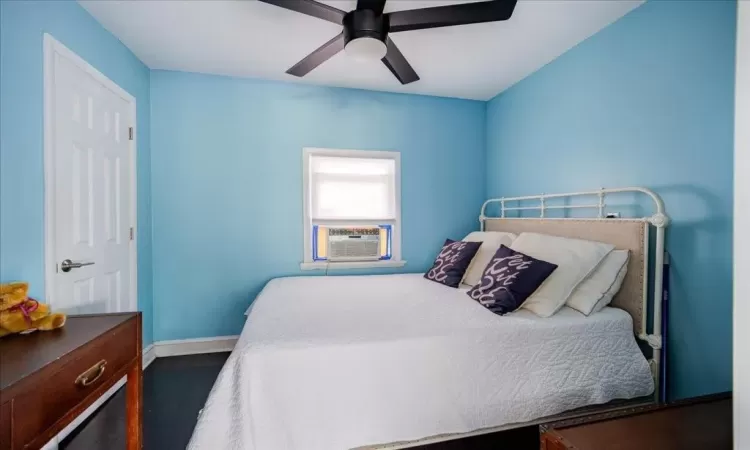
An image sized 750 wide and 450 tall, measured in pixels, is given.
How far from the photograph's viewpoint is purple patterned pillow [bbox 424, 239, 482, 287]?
2.45 meters

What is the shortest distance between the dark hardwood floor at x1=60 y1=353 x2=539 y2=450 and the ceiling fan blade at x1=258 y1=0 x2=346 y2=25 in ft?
7.38

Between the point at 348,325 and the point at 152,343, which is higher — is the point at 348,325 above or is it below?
above

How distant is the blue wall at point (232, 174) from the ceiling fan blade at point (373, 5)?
145 centimetres

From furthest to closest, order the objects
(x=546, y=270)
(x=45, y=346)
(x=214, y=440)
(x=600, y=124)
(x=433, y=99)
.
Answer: (x=433, y=99) < (x=600, y=124) < (x=546, y=270) < (x=214, y=440) < (x=45, y=346)

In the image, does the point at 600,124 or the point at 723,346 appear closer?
the point at 723,346

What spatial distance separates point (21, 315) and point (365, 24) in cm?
187

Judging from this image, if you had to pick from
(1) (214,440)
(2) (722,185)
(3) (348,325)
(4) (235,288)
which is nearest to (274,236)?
(4) (235,288)

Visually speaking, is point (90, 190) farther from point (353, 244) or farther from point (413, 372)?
point (413, 372)

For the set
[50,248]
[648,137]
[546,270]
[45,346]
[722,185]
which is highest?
[648,137]

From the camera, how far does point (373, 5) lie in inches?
61.6

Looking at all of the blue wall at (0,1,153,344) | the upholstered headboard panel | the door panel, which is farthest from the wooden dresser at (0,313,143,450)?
the upholstered headboard panel

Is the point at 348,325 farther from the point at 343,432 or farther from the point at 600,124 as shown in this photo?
the point at 600,124

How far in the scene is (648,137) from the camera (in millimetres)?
1824

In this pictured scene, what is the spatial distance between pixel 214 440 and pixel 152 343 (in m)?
1.96
